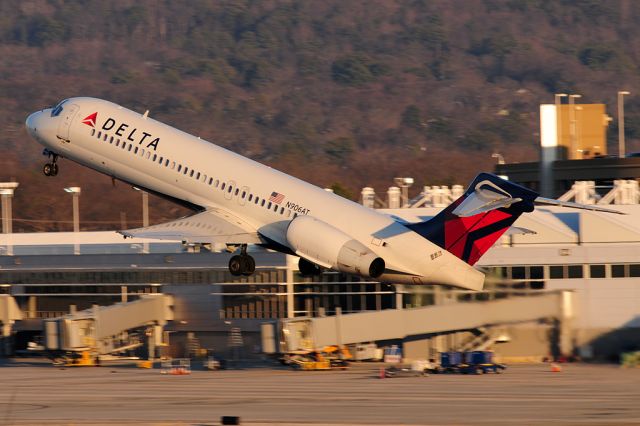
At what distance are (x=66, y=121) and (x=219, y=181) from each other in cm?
809

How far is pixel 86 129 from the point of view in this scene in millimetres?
55031

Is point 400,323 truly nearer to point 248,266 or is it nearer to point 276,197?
point 248,266

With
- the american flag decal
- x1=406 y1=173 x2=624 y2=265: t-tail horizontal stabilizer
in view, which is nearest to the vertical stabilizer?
x1=406 y1=173 x2=624 y2=265: t-tail horizontal stabilizer

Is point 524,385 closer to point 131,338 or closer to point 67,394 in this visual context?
point 67,394

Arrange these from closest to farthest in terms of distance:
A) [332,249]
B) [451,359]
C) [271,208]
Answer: [332,249] < [271,208] < [451,359]

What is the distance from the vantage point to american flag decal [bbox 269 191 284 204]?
166 ft

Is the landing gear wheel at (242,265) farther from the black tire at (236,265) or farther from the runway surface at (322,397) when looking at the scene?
the runway surface at (322,397)

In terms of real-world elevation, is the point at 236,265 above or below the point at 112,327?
above

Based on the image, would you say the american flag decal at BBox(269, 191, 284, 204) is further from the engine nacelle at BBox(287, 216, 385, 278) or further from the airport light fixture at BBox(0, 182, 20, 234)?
the airport light fixture at BBox(0, 182, 20, 234)

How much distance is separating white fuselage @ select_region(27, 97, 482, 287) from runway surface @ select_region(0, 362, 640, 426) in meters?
5.40

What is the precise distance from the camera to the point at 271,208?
1999 inches

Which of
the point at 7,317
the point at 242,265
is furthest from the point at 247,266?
the point at 7,317

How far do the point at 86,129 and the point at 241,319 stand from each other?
27603 mm

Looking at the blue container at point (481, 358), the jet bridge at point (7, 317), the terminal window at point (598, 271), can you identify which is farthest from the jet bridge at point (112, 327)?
the terminal window at point (598, 271)
